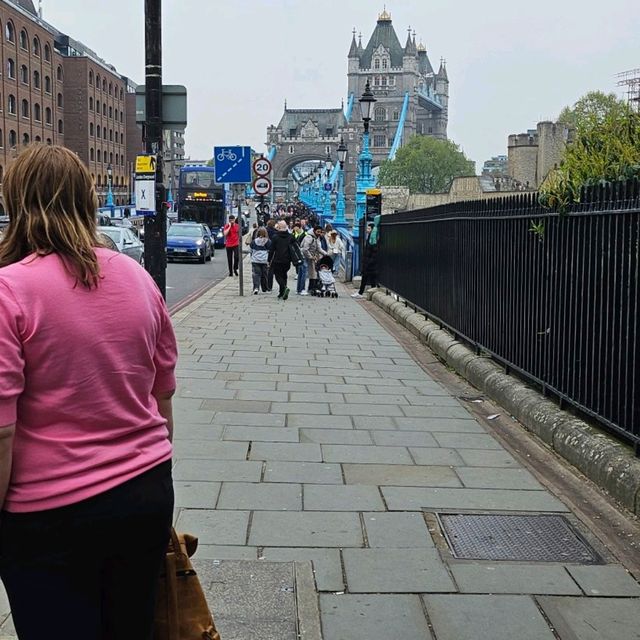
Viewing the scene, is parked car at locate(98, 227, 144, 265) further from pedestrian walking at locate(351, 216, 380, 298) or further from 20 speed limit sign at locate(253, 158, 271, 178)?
pedestrian walking at locate(351, 216, 380, 298)

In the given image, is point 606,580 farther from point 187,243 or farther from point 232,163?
point 187,243

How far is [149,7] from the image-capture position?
848 centimetres

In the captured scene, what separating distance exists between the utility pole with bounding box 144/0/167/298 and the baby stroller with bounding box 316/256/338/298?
10585 mm

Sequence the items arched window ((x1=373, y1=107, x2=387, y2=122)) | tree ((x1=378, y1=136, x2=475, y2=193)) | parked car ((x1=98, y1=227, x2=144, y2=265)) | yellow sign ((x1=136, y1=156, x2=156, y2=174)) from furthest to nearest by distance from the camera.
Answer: arched window ((x1=373, y1=107, x2=387, y2=122)), tree ((x1=378, y1=136, x2=475, y2=193)), parked car ((x1=98, y1=227, x2=144, y2=265)), yellow sign ((x1=136, y1=156, x2=156, y2=174))

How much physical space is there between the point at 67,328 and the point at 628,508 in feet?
12.1

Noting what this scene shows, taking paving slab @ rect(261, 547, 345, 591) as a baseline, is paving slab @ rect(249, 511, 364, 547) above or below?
above

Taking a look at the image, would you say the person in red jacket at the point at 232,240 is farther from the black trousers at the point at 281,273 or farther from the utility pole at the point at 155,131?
the utility pole at the point at 155,131

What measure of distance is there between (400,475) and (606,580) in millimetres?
1822

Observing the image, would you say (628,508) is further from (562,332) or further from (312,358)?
(312,358)

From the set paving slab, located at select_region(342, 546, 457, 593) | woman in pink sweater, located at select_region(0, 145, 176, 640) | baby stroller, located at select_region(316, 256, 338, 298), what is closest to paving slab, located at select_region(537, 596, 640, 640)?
paving slab, located at select_region(342, 546, 457, 593)

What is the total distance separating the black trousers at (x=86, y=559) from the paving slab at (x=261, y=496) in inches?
107

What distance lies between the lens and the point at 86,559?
2.00 meters

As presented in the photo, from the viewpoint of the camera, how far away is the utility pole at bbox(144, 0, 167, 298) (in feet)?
28.2

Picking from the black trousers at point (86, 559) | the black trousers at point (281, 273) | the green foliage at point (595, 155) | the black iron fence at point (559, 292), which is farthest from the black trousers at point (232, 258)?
the black trousers at point (86, 559)
